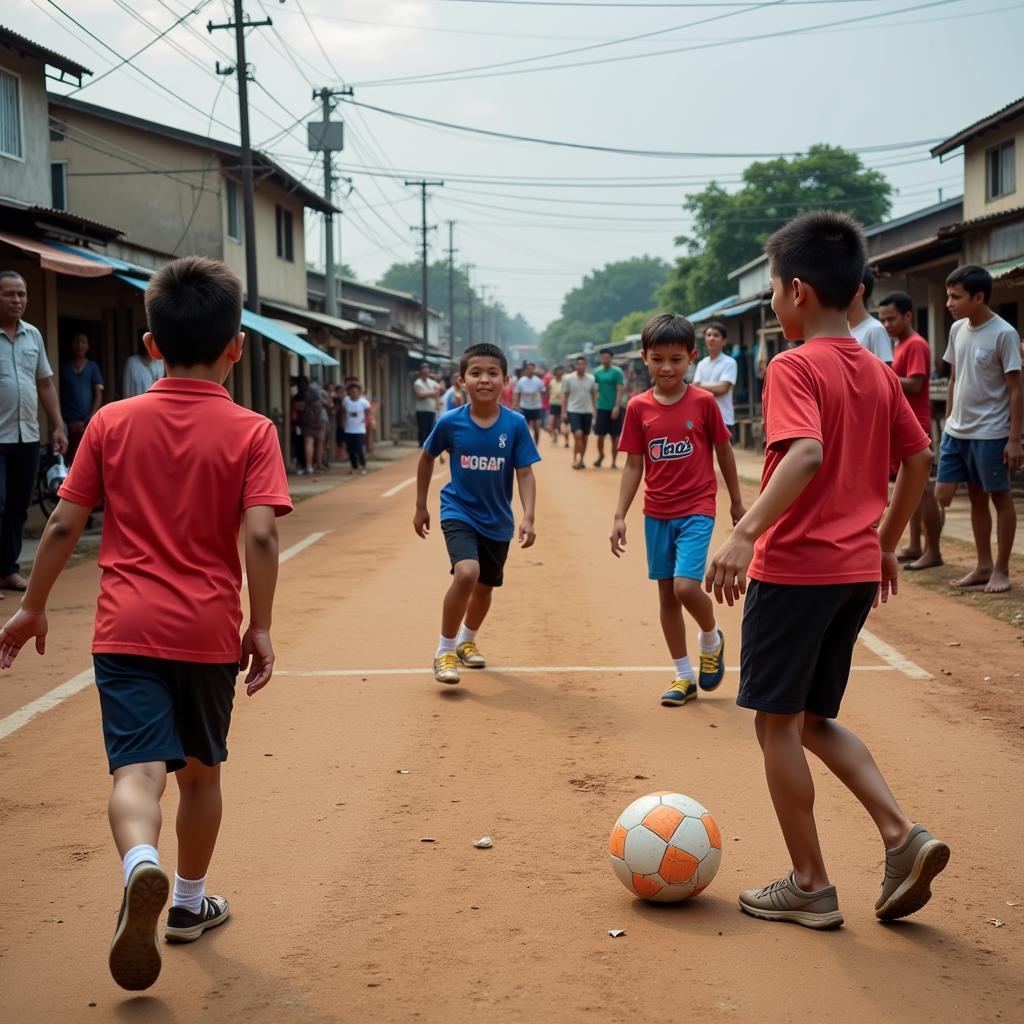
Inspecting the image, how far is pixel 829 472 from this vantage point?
3.70 meters

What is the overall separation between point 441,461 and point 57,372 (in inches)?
505

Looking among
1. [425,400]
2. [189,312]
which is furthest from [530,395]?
[189,312]

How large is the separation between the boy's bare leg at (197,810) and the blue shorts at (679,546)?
3.34 metres

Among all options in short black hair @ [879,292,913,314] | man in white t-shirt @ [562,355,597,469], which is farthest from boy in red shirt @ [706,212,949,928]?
man in white t-shirt @ [562,355,597,469]

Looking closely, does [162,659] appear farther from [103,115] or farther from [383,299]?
[383,299]

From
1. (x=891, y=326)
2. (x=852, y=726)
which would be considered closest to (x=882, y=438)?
(x=852, y=726)

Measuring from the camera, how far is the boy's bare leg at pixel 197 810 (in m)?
3.61

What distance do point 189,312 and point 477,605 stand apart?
13.4 ft

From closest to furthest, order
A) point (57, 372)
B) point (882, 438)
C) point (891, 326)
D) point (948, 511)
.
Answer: point (882, 438) → point (891, 326) → point (948, 511) → point (57, 372)

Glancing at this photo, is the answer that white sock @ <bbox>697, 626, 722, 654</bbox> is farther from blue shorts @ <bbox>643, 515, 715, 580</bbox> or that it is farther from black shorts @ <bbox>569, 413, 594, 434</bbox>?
black shorts @ <bbox>569, 413, 594, 434</bbox>

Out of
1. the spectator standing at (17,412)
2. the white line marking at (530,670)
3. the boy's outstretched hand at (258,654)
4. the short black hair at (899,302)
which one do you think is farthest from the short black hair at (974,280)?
the boy's outstretched hand at (258,654)

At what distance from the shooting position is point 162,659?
3410mm

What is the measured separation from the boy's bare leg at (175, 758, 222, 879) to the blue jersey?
3.70m

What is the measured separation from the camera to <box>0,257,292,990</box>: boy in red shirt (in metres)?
3.39
